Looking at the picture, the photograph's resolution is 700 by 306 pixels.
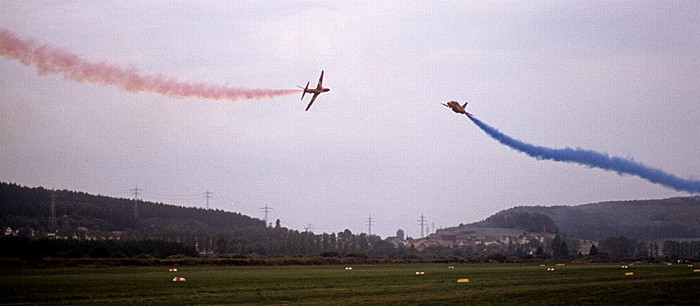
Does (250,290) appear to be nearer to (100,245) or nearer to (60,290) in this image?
(60,290)

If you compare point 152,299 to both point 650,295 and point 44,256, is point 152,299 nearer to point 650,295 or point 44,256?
point 650,295

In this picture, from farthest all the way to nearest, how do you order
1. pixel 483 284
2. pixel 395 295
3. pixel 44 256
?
1. pixel 44 256
2. pixel 483 284
3. pixel 395 295

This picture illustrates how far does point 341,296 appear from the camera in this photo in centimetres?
5291

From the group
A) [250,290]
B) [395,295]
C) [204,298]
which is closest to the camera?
[204,298]

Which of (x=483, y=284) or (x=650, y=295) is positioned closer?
(x=650, y=295)

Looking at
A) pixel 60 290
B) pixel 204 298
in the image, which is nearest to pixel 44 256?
pixel 60 290

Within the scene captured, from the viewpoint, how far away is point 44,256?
4439 inches

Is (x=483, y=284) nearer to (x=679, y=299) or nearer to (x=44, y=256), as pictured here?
(x=679, y=299)

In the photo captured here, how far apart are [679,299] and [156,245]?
11844cm

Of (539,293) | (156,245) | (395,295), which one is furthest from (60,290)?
(156,245)

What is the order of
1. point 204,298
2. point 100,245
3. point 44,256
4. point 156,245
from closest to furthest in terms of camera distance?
point 204,298
point 44,256
point 100,245
point 156,245

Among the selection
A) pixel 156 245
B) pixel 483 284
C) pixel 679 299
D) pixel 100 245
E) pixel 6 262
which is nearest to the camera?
pixel 679 299

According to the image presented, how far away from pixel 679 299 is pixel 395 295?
16.3 metres

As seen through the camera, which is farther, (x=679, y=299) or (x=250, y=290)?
(x=250, y=290)
